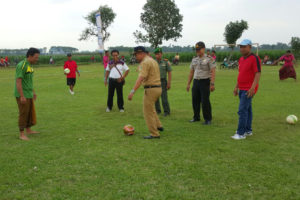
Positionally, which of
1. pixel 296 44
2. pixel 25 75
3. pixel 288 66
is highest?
pixel 296 44

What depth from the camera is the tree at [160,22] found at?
2542 inches

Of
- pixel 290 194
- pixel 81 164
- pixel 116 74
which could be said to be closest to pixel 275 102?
pixel 116 74

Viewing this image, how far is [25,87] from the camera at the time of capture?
6.24 m

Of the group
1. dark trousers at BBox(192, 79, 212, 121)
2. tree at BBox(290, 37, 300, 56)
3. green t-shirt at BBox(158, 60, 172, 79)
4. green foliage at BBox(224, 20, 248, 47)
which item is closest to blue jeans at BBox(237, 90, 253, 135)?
dark trousers at BBox(192, 79, 212, 121)

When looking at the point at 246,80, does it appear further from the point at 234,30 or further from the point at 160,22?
the point at 160,22

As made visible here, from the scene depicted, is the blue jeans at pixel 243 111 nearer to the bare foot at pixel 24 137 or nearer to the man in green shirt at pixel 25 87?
the man in green shirt at pixel 25 87

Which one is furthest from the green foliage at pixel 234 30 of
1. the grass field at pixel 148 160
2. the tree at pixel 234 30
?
the grass field at pixel 148 160

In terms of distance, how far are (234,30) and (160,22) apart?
23929 mm

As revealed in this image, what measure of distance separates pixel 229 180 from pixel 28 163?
135 inches

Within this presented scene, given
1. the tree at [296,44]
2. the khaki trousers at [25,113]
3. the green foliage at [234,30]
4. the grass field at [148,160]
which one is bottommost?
the grass field at [148,160]

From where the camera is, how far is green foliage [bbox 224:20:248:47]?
4462cm

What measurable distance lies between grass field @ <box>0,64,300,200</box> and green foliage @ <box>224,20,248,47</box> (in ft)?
129

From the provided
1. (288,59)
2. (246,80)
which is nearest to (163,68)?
(246,80)

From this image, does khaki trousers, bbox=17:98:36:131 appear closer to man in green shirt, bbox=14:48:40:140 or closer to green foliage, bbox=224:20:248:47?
man in green shirt, bbox=14:48:40:140
